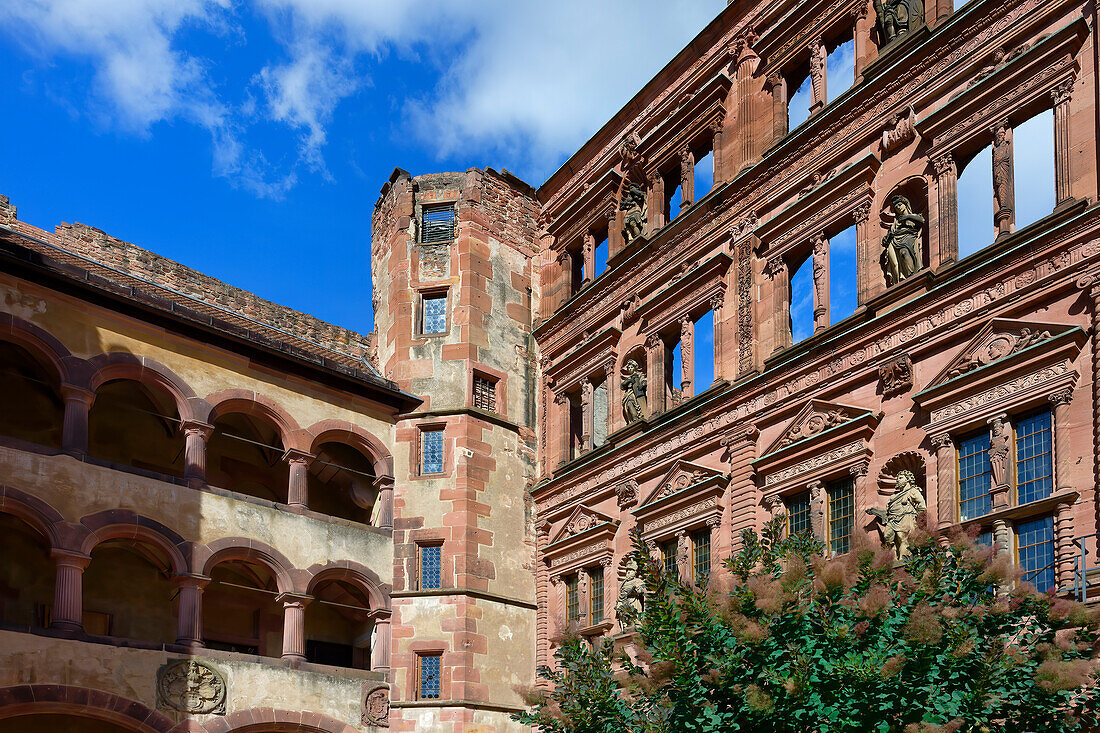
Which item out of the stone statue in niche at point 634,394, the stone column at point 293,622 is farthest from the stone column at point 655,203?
the stone column at point 293,622

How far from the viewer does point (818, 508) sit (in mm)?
20531

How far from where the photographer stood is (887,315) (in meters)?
20.0

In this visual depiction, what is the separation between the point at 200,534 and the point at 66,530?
2590 mm

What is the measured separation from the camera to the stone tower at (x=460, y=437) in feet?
84.1

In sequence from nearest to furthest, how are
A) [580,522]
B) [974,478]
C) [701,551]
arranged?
[974,478] < [701,551] < [580,522]

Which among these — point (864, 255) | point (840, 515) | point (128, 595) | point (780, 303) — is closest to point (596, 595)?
point (840, 515)

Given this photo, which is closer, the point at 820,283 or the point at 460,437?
the point at 820,283

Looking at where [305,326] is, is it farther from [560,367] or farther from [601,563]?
[601,563]

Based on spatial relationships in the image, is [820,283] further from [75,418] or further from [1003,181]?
[75,418]

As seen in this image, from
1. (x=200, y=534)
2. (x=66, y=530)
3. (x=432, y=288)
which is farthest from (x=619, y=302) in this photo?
(x=66, y=530)

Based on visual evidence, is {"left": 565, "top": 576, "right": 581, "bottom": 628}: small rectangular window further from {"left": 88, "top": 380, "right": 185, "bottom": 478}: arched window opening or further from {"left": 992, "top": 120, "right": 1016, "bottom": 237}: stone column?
{"left": 992, "top": 120, "right": 1016, "bottom": 237}: stone column

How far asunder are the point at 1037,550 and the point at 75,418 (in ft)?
53.4

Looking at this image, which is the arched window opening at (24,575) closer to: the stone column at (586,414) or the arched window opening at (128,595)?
the arched window opening at (128,595)

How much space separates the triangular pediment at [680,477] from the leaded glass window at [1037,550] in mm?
6362
